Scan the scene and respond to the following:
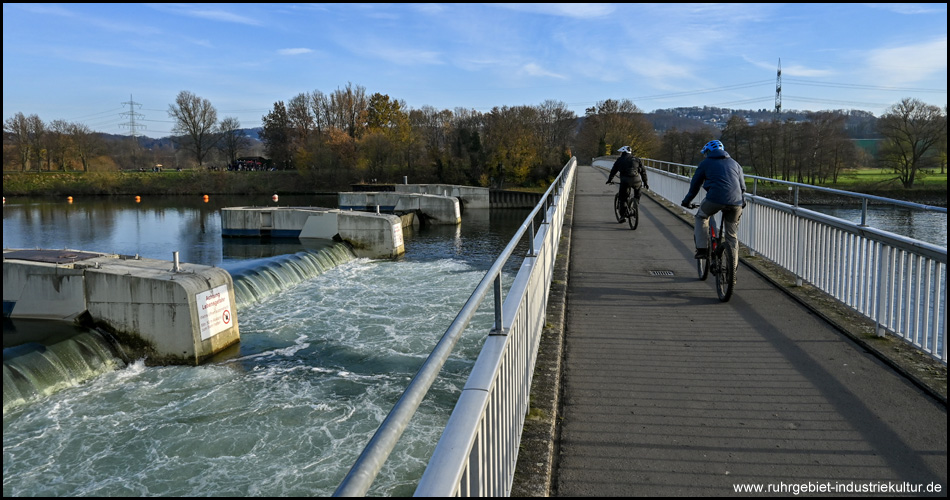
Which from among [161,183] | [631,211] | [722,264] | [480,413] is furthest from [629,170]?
[161,183]

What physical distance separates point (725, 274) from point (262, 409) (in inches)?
285

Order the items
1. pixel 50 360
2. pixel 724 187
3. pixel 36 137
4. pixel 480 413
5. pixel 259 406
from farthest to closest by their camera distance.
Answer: pixel 36 137 → pixel 50 360 → pixel 259 406 → pixel 724 187 → pixel 480 413

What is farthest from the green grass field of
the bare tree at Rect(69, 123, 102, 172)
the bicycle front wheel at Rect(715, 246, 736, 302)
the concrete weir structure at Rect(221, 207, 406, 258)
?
the bare tree at Rect(69, 123, 102, 172)

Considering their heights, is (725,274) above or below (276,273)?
above

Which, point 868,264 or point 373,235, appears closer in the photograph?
point 868,264

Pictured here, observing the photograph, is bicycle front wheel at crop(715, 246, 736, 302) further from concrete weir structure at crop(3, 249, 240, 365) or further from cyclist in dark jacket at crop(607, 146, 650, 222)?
concrete weir structure at crop(3, 249, 240, 365)

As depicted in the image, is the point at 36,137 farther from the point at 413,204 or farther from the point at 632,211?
the point at 632,211

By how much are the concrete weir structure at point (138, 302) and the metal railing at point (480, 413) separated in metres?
11.0

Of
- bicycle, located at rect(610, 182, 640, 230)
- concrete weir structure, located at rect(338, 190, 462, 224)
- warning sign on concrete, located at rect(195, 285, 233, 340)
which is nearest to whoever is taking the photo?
warning sign on concrete, located at rect(195, 285, 233, 340)

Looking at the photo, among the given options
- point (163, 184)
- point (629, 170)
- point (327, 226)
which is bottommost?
point (327, 226)

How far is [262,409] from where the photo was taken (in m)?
10.8

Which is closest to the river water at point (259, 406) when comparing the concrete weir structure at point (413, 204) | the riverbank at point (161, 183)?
the concrete weir structure at point (413, 204)

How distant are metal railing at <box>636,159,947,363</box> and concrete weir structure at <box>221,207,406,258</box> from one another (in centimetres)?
2338

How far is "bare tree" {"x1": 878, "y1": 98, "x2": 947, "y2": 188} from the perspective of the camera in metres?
59.5
